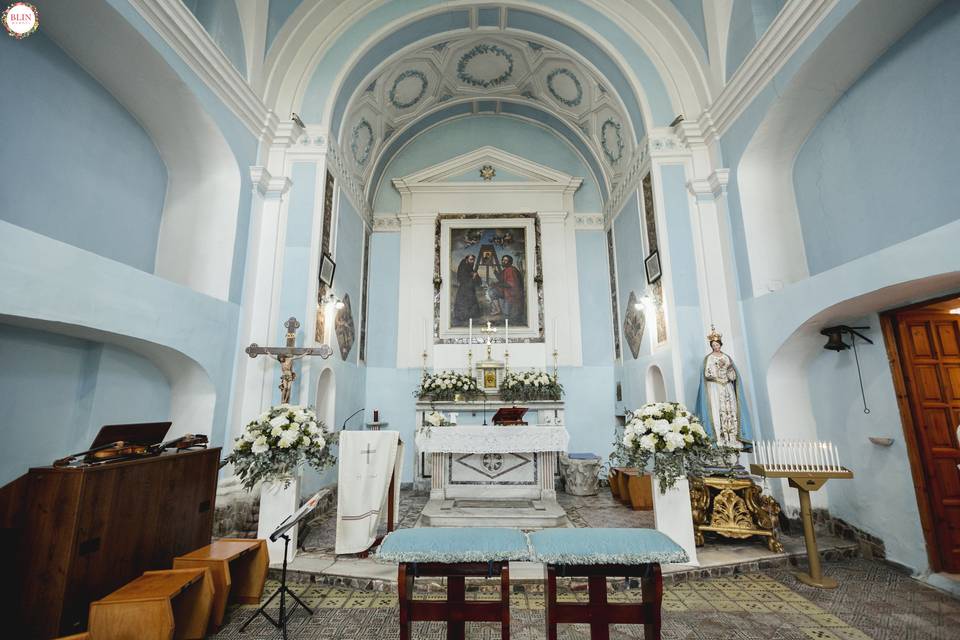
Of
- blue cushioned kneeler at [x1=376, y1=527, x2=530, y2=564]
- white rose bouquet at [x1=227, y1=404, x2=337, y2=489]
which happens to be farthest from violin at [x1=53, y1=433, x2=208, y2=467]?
blue cushioned kneeler at [x1=376, y1=527, x2=530, y2=564]

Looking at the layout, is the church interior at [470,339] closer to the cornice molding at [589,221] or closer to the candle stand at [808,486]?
the candle stand at [808,486]

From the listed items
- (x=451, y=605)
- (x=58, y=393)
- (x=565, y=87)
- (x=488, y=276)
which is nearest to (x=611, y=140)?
(x=565, y=87)

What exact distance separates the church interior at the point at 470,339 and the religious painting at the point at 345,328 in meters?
0.12

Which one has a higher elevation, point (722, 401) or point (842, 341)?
point (842, 341)

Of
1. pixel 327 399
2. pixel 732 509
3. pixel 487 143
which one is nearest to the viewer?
pixel 732 509

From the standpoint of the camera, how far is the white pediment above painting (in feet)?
32.4

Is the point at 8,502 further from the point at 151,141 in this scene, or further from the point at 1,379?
the point at 151,141

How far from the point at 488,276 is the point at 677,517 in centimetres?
626

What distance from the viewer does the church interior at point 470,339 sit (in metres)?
3.08

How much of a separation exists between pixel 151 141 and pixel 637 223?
7345mm

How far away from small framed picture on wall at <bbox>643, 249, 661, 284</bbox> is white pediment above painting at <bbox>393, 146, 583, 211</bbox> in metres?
3.25

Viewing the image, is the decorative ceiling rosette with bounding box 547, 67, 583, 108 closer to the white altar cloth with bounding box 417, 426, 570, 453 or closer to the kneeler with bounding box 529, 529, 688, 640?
the white altar cloth with bounding box 417, 426, 570, 453

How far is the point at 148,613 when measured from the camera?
256cm

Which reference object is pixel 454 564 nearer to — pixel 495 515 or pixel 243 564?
pixel 243 564
